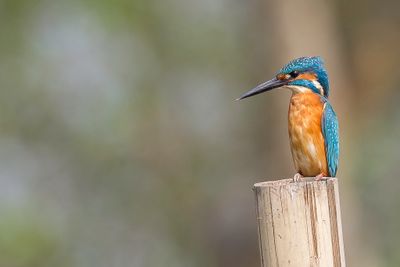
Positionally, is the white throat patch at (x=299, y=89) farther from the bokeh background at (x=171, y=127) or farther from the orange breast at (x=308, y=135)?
the bokeh background at (x=171, y=127)

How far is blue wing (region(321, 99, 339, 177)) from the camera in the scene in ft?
17.1

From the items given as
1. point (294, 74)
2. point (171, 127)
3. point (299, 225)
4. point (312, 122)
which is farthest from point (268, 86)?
point (171, 127)

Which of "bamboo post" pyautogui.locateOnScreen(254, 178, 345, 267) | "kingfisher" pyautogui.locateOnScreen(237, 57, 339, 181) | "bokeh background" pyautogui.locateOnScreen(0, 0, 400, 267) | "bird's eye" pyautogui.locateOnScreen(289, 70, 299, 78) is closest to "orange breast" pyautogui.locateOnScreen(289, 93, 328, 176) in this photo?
"kingfisher" pyautogui.locateOnScreen(237, 57, 339, 181)

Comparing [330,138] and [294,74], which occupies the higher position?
[294,74]

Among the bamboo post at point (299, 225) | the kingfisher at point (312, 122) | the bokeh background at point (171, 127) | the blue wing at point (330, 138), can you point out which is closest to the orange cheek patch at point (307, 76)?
the kingfisher at point (312, 122)

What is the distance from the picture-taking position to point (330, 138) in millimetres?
5195

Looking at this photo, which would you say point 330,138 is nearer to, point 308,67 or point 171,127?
point 308,67

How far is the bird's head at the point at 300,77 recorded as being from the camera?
5117 mm

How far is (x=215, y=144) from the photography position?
1473 cm

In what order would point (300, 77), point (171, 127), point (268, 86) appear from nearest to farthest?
point (268, 86) → point (300, 77) → point (171, 127)

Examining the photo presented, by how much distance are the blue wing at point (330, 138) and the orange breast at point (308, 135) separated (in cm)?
2

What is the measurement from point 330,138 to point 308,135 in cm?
11

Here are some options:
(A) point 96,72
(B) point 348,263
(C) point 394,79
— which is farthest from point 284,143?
(A) point 96,72

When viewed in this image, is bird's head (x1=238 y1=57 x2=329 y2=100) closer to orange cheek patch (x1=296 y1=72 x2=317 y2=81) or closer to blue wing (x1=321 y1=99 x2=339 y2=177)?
orange cheek patch (x1=296 y1=72 x2=317 y2=81)
